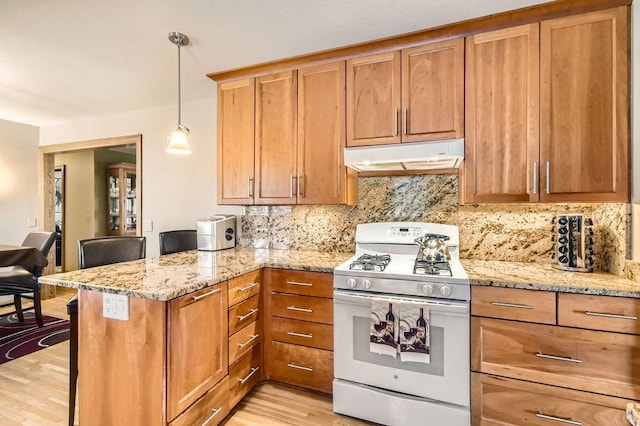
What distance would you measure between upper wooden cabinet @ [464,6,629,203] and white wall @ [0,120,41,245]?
5457mm

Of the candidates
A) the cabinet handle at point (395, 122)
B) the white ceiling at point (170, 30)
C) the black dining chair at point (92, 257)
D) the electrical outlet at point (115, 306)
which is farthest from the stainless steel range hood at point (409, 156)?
the black dining chair at point (92, 257)

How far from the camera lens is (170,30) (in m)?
1.94

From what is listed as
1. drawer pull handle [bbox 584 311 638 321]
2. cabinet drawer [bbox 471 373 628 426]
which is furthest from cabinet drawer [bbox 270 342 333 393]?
drawer pull handle [bbox 584 311 638 321]

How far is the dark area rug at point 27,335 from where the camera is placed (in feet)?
8.95

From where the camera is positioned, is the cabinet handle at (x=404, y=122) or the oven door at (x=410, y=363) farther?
the cabinet handle at (x=404, y=122)

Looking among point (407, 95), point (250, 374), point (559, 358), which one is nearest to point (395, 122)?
point (407, 95)

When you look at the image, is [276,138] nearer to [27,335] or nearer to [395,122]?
[395,122]

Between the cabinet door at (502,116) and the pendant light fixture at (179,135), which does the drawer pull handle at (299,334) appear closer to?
the cabinet door at (502,116)

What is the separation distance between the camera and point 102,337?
1493 mm

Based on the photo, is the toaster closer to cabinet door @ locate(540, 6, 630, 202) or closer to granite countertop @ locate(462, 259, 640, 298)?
granite countertop @ locate(462, 259, 640, 298)

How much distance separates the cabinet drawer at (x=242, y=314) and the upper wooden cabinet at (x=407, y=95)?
4.41ft

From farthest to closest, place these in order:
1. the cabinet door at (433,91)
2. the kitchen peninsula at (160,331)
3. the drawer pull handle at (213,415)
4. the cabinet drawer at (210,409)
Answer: the cabinet door at (433,91) → the drawer pull handle at (213,415) → the cabinet drawer at (210,409) → the kitchen peninsula at (160,331)

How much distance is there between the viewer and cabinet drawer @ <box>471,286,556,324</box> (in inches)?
60.4

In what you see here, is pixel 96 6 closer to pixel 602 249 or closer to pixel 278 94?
pixel 278 94
